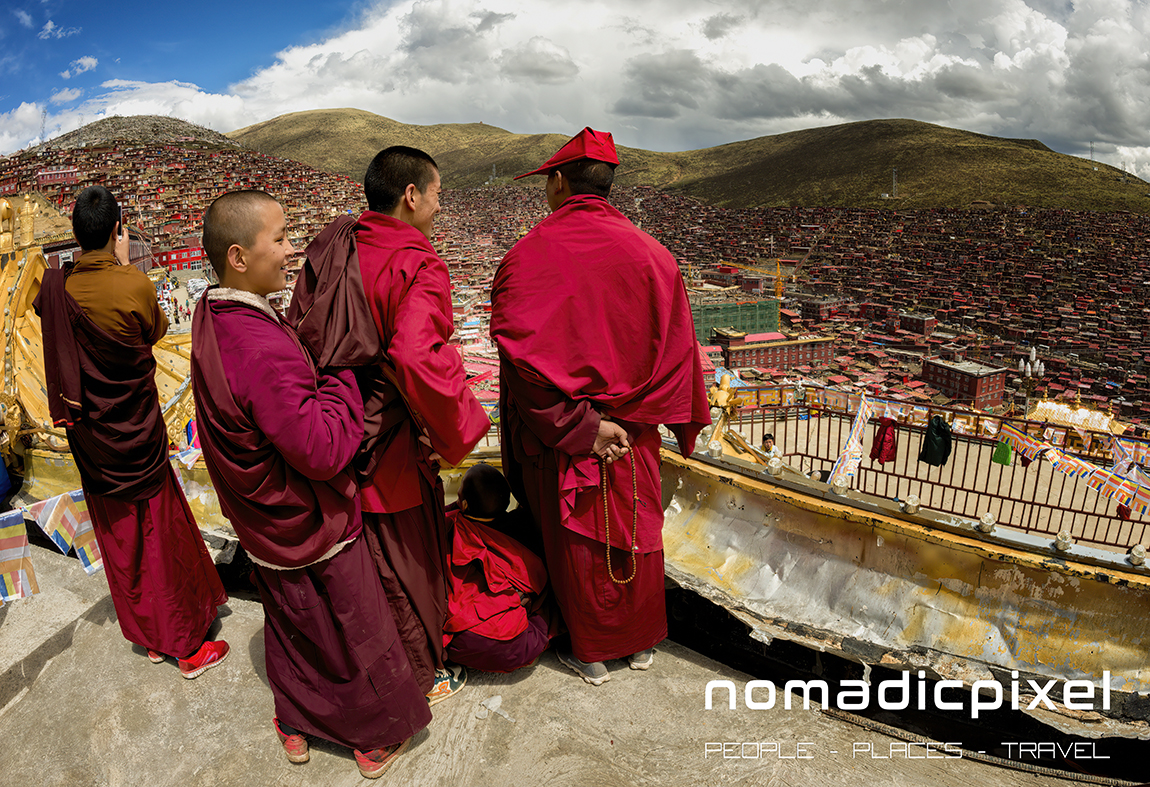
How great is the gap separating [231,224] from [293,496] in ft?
1.92

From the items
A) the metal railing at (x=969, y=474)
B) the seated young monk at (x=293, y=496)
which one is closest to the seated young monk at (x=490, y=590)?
the seated young monk at (x=293, y=496)

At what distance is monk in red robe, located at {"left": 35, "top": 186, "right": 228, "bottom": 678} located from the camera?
1737 millimetres

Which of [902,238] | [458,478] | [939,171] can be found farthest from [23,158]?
[939,171]

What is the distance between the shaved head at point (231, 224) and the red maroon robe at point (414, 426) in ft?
0.74

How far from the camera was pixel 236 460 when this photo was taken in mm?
1306

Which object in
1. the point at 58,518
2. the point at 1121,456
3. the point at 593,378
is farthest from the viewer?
the point at 1121,456

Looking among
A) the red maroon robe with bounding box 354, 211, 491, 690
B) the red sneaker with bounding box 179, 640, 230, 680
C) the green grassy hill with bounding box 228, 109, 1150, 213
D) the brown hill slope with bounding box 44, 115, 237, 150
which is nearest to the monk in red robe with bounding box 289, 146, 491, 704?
the red maroon robe with bounding box 354, 211, 491, 690

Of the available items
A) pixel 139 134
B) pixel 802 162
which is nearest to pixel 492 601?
pixel 139 134

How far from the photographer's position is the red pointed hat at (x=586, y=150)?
68.8 inches

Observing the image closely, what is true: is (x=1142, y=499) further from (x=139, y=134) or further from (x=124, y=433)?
(x=139, y=134)

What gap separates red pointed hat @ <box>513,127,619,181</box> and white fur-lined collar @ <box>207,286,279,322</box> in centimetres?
80

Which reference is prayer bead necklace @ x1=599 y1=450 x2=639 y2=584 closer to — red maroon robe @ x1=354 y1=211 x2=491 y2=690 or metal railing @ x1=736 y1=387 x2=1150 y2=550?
red maroon robe @ x1=354 y1=211 x2=491 y2=690

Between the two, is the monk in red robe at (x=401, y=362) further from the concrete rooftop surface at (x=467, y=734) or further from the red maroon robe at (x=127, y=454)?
the red maroon robe at (x=127, y=454)

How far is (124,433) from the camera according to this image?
1.81 metres
